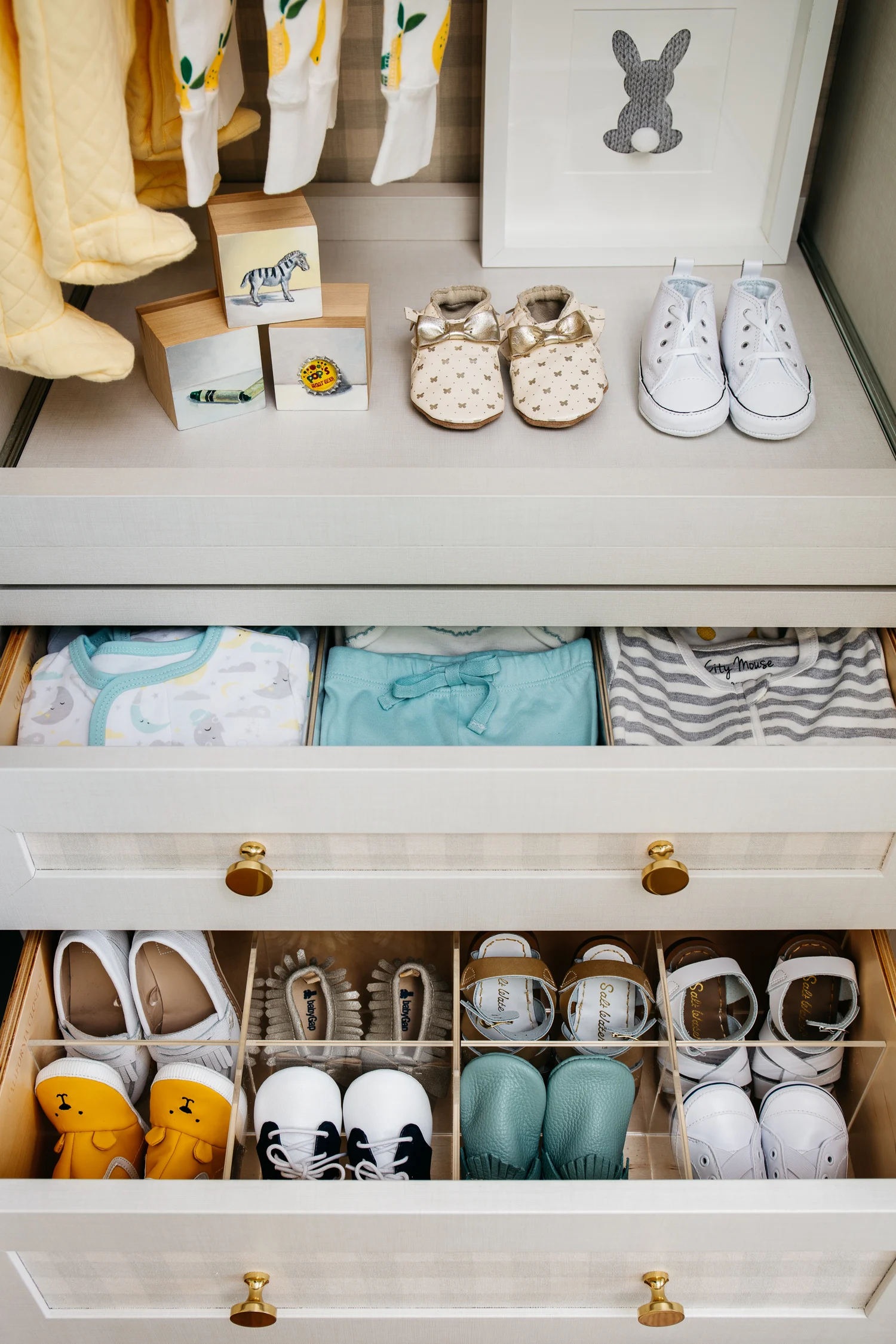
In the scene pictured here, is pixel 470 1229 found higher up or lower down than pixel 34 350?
lower down

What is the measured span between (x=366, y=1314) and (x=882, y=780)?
25.6 inches

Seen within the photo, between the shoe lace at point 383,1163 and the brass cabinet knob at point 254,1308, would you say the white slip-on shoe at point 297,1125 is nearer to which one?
the shoe lace at point 383,1163

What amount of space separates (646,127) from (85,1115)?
1.21 m

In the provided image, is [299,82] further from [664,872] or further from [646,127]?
[664,872]

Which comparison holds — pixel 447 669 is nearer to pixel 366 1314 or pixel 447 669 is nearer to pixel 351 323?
→ pixel 351 323

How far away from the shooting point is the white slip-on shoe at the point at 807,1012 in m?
1.10

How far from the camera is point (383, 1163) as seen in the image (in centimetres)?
105

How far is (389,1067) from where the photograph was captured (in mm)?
1121

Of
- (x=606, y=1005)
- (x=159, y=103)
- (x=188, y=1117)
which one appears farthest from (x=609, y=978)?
(x=159, y=103)

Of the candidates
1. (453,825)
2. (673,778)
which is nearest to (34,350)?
(453,825)

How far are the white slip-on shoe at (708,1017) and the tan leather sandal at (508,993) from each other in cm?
13

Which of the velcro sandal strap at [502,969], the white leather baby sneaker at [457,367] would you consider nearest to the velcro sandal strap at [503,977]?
the velcro sandal strap at [502,969]

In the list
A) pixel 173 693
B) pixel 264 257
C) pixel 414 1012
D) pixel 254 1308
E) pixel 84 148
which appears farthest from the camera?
pixel 414 1012

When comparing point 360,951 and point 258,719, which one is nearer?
point 258,719
